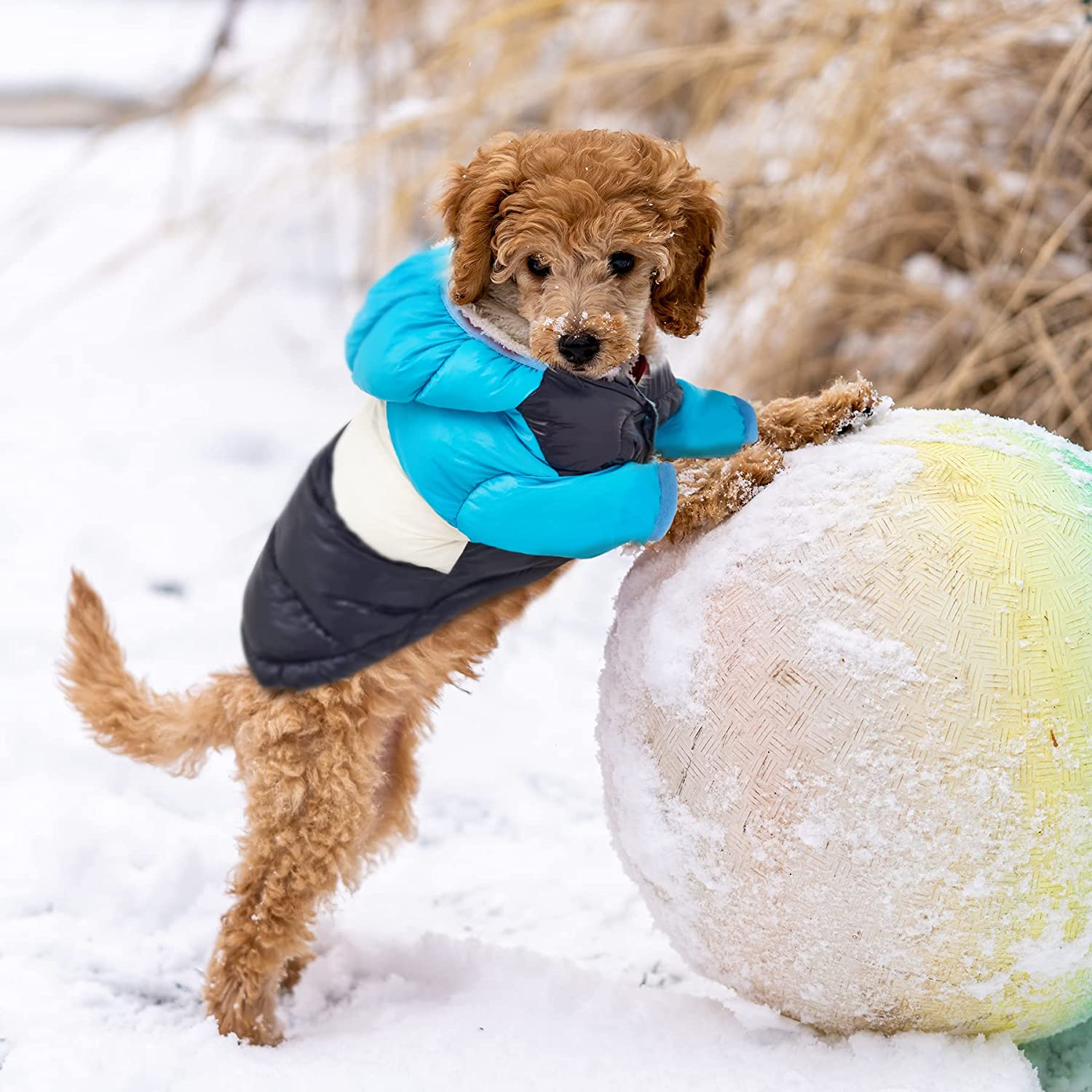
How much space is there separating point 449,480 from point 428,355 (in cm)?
22

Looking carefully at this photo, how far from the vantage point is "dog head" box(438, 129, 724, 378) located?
1.99 m

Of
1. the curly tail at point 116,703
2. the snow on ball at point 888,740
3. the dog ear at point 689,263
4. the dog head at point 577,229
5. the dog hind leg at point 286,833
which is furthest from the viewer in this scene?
the curly tail at point 116,703

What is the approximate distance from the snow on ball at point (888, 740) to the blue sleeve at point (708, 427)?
16 centimetres

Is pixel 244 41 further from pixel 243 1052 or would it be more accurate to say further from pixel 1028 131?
pixel 243 1052

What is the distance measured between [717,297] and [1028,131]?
4.39ft

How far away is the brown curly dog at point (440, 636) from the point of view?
2016 mm

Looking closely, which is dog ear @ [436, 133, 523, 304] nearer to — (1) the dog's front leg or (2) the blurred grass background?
(1) the dog's front leg

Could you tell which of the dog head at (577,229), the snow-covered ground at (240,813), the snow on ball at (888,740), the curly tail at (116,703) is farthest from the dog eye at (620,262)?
the snow-covered ground at (240,813)

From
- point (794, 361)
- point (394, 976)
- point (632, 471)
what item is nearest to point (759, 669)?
point (632, 471)

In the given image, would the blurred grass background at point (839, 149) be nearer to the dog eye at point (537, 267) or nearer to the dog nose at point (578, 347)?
the dog eye at point (537, 267)

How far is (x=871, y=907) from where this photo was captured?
1.92m

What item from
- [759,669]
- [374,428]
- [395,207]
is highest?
[374,428]

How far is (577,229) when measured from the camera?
199 cm

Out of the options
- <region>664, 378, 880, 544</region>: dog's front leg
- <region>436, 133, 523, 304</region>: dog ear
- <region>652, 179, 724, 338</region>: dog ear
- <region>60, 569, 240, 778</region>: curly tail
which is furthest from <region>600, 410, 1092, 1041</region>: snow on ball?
<region>60, 569, 240, 778</region>: curly tail
